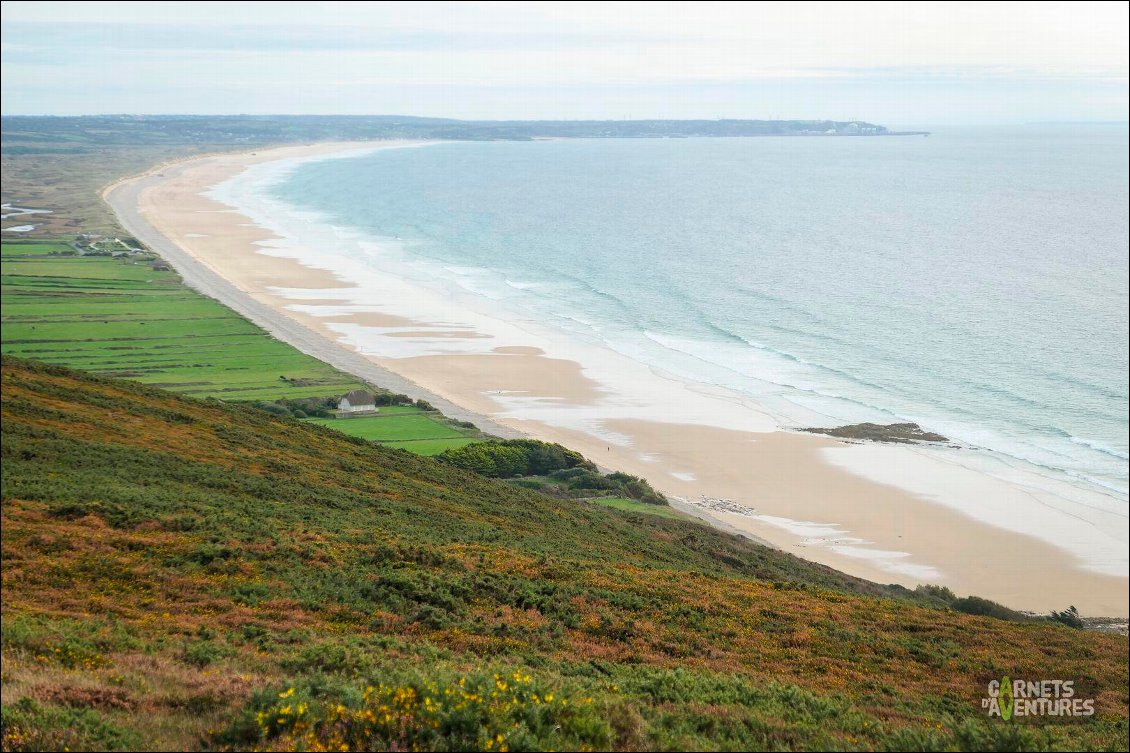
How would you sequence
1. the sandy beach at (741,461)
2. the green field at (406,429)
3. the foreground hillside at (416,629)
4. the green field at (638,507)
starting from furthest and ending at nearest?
the green field at (406,429) → the green field at (638,507) → the sandy beach at (741,461) → the foreground hillside at (416,629)

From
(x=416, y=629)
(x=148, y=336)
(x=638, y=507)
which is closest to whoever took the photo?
(x=416, y=629)

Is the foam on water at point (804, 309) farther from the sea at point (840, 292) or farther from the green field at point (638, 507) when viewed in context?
the green field at point (638, 507)

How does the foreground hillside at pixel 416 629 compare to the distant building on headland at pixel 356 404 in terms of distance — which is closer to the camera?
the foreground hillside at pixel 416 629

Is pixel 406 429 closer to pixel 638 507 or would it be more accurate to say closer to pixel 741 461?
pixel 638 507

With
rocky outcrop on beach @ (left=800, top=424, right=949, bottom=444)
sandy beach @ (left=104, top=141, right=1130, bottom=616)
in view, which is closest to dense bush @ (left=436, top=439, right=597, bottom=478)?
sandy beach @ (left=104, top=141, right=1130, bottom=616)

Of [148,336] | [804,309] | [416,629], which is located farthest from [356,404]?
[804,309]

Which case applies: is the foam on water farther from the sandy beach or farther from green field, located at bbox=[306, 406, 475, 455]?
green field, located at bbox=[306, 406, 475, 455]

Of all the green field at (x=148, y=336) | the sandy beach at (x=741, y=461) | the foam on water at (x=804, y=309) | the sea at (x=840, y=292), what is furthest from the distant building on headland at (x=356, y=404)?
the sea at (x=840, y=292)
